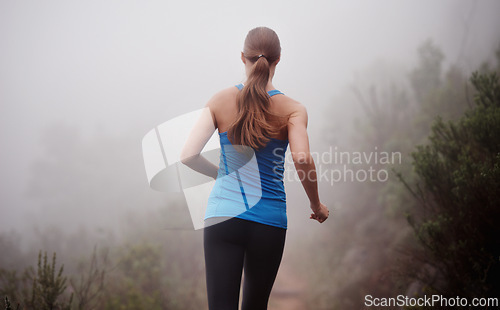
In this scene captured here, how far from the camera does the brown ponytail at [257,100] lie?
115 centimetres

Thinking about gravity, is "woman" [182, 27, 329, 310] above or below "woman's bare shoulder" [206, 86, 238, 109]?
below

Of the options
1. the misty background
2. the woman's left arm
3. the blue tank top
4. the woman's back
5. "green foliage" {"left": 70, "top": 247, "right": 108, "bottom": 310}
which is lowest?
"green foliage" {"left": 70, "top": 247, "right": 108, "bottom": 310}

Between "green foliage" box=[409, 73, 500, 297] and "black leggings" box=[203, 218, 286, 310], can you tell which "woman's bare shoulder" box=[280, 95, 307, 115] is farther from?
"green foliage" box=[409, 73, 500, 297]

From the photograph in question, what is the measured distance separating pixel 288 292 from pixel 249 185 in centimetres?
722

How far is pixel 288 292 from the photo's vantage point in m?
7.69

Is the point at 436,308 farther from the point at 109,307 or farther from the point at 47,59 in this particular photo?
the point at 47,59

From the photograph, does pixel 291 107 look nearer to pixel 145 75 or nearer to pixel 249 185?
pixel 249 185

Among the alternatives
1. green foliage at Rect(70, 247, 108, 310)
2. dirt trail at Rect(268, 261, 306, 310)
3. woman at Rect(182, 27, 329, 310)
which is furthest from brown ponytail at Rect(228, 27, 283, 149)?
dirt trail at Rect(268, 261, 306, 310)

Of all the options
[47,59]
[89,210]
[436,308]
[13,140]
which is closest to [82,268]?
[89,210]

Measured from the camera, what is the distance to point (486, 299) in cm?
264

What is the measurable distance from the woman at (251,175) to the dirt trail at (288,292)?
6.72 metres

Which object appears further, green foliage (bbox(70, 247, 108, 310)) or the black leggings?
green foliage (bbox(70, 247, 108, 310))

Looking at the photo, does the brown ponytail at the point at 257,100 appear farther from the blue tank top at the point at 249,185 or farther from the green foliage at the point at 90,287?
the green foliage at the point at 90,287

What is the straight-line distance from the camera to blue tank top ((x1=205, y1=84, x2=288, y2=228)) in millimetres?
1138
